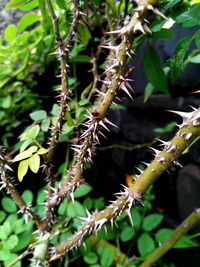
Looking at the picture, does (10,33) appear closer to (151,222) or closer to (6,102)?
(6,102)

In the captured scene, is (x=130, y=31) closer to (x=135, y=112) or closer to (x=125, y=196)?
(x=125, y=196)

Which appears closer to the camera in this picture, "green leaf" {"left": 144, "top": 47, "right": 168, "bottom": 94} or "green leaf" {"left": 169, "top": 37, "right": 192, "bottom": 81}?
"green leaf" {"left": 169, "top": 37, "right": 192, "bottom": 81}

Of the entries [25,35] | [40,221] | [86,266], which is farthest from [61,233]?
[25,35]

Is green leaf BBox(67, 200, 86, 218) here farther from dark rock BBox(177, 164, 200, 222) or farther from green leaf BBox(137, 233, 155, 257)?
dark rock BBox(177, 164, 200, 222)

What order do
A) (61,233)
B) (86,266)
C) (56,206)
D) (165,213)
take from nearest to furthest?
1. (56,206)
2. (61,233)
3. (86,266)
4. (165,213)

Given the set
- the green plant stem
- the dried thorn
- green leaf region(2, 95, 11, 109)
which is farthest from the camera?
green leaf region(2, 95, 11, 109)

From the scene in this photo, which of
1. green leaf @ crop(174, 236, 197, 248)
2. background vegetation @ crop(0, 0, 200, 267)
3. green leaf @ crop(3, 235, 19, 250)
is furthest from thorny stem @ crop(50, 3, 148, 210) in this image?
green leaf @ crop(174, 236, 197, 248)
